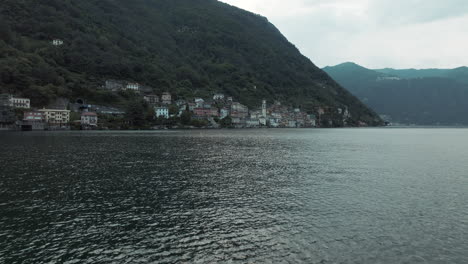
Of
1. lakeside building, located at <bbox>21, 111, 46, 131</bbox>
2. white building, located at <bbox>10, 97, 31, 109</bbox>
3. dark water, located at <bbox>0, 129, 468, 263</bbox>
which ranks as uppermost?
white building, located at <bbox>10, 97, 31, 109</bbox>

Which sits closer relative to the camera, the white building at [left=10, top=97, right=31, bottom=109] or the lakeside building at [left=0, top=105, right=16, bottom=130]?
the lakeside building at [left=0, top=105, right=16, bottom=130]

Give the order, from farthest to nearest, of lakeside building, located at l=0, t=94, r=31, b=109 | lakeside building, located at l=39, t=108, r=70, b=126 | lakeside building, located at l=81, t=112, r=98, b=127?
lakeside building, located at l=81, t=112, r=98, b=127
lakeside building, located at l=39, t=108, r=70, b=126
lakeside building, located at l=0, t=94, r=31, b=109

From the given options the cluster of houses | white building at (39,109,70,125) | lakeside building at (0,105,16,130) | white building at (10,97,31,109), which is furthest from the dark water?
white building at (10,97,31,109)

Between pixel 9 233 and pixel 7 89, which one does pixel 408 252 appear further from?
pixel 7 89

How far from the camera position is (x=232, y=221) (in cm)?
2473

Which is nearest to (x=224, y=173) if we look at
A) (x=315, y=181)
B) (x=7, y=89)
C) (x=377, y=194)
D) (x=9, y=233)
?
(x=315, y=181)

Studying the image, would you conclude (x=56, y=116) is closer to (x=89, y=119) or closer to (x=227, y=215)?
(x=89, y=119)

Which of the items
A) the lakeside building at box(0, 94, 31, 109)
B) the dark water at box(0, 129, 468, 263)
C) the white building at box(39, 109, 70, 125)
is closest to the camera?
the dark water at box(0, 129, 468, 263)

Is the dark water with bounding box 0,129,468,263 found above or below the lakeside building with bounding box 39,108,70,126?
below

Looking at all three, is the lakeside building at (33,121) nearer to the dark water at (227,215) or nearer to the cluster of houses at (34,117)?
the cluster of houses at (34,117)

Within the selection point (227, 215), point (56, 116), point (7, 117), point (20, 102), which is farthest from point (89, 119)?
point (227, 215)

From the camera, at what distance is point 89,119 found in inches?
6501

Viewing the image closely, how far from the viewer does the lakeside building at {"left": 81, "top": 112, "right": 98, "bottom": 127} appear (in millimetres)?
163250

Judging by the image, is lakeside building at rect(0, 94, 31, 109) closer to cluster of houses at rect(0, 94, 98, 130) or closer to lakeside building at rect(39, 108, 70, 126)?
cluster of houses at rect(0, 94, 98, 130)
